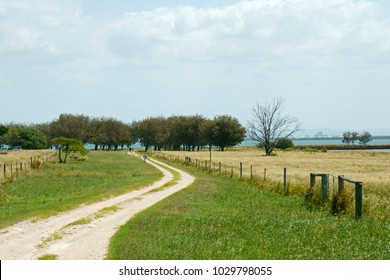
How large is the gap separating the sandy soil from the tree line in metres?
126

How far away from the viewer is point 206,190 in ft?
103

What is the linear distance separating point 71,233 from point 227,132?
134 m

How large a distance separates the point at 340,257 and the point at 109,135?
15369cm

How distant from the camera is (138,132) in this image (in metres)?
160

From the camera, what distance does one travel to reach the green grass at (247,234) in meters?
12.7

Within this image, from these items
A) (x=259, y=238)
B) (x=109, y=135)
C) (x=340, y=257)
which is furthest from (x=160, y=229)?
(x=109, y=135)

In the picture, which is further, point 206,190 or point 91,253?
point 206,190

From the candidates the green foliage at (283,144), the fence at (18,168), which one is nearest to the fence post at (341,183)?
the fence at (18,168)

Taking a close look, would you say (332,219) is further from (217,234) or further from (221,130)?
(221,130)

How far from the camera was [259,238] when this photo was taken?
581 inches

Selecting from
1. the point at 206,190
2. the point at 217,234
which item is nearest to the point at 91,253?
the point at 217,234
